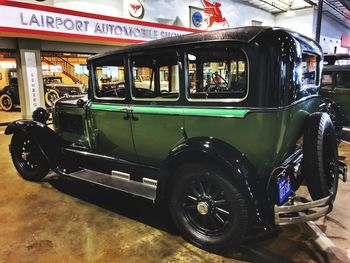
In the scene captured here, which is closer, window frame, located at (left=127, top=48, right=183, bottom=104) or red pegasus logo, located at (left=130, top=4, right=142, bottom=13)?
window frame, located at (left=127, top=48, right=183, bottom=104)

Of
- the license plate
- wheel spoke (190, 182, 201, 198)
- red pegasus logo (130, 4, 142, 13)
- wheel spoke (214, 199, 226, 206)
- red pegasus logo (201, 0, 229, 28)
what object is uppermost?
red pegasus logo (201, 0, 229, 28)

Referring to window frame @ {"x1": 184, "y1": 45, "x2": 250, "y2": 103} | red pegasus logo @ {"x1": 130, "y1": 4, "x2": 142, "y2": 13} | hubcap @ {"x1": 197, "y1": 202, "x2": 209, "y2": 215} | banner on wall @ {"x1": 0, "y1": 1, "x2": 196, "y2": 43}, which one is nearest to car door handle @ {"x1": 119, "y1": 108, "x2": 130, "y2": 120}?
window frame @ {"x1": 184, "y1": 45, "x2": 250, "y2": 103}

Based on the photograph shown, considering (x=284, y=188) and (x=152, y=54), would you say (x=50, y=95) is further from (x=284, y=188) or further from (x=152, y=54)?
(x=284, y=188)

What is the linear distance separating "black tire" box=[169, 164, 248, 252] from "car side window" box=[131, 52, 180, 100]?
2.63 ft

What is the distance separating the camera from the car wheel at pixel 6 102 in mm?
12555

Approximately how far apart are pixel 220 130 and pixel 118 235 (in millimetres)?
1412

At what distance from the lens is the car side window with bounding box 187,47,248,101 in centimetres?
240

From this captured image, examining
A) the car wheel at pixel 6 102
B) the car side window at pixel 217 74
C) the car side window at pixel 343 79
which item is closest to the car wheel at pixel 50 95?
the car wheel at pixel 6 102

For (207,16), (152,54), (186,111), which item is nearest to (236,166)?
(186,111)

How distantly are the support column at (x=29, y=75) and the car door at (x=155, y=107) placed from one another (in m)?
6.95

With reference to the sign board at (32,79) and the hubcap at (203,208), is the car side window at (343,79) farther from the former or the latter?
the sign board at (32,79)

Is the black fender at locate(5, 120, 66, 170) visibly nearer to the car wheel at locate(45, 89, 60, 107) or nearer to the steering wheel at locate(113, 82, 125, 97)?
the steering wheel at locate(113, 82, 125, 97)

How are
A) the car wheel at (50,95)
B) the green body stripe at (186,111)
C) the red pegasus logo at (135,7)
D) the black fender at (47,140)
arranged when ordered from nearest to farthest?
the green body stripe at (186,111) → the black fender at (47,140) → the red pegasus logo at (135,7) → the car wheel at (50,95)

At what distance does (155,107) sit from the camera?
110 inches
